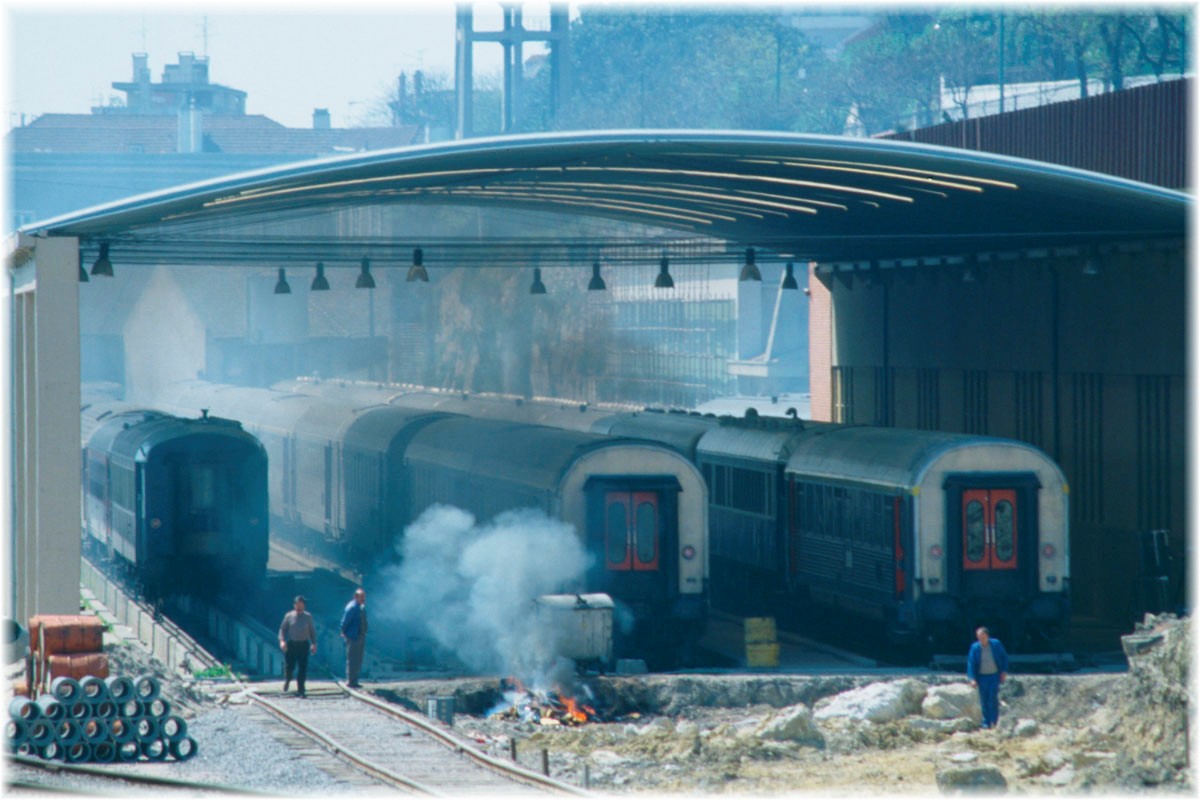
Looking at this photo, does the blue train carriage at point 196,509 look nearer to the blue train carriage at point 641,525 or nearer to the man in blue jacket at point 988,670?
the blue train carriage at point 641,525

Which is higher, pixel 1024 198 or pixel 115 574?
pixel 1024 198

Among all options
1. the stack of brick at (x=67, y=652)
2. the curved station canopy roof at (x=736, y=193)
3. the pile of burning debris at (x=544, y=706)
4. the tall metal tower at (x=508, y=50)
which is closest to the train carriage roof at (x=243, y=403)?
the curved station canopy roof at (x=736, y=193)

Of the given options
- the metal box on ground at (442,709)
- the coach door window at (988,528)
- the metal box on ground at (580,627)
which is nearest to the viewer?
the metal box on ground at (442,709)

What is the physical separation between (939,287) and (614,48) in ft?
212

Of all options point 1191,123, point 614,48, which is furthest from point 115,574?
point 614,48

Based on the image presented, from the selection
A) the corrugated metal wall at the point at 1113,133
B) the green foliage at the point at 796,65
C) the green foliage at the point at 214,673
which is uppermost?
the green foliage at the point at 796,65

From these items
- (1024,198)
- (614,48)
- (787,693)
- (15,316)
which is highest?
(614,48)

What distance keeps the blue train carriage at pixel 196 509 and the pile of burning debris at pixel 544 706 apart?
6.98m

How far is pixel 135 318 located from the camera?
184 feet

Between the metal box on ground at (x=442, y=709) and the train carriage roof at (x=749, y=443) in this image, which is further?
the train carriage roof at (x=749, y=443)

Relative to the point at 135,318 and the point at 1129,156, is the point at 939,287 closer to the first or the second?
the point at 1129,156

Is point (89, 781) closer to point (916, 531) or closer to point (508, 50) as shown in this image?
point (916, 531)

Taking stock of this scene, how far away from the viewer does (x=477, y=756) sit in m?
14.7

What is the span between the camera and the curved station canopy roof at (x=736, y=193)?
18703 mm
